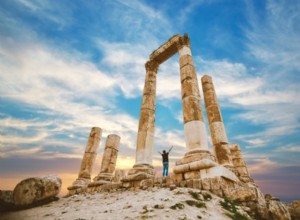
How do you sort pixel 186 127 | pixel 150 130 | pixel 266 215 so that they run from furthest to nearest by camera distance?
1. pixel 150 130
2. pixel 186 127
3. pixel 266 215

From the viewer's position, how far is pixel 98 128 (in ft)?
49.4

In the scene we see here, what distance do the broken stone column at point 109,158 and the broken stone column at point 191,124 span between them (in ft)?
22.7


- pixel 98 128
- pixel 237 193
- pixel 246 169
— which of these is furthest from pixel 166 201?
pixel 246 169

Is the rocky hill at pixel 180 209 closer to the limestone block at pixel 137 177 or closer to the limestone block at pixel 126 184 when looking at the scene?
the limestone block at pixel 137 177

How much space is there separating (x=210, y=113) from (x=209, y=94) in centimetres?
134

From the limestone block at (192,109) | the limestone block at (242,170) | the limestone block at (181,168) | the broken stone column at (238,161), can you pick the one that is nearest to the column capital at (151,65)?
the limestone block at (192,109)

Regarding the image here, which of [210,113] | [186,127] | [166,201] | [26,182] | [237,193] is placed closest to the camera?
[166,201]

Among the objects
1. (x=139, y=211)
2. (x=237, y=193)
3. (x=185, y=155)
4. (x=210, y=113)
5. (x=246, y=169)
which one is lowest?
(x=139, y=211)

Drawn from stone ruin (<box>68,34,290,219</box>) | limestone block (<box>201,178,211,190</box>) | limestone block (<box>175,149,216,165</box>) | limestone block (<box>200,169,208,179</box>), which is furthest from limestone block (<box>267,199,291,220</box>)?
limestone block (<box>175,149,216,165</box>)

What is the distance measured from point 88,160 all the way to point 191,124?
9274 millimetres

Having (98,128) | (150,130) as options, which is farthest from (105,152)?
(150,130)

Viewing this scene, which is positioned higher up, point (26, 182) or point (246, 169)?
point (246, 169)

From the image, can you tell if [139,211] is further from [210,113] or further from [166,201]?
[210,113]

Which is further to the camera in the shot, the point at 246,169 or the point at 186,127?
the point at 246,169
